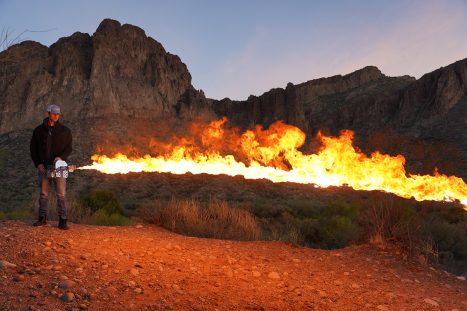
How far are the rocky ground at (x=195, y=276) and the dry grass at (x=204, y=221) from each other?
1.90m

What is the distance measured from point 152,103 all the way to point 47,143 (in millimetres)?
77847

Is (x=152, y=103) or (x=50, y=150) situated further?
(x=152, y=103)

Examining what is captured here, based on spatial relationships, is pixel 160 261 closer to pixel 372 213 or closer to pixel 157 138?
pixel 372 213

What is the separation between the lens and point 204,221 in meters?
13.5

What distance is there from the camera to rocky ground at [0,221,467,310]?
6.61 metres

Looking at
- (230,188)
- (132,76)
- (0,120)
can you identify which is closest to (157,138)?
(132,76)

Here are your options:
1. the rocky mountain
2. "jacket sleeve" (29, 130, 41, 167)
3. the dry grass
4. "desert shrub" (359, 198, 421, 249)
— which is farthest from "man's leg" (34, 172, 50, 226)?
the rocky mountain

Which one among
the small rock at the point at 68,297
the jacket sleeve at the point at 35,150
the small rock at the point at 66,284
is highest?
the jacket sleeve at the point at 35,150

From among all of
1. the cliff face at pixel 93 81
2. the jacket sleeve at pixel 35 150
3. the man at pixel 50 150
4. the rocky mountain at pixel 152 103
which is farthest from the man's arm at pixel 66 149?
the cliff face at pixel 93 81

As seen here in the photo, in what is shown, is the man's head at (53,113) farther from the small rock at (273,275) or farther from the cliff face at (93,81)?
the cliff face at (93,81)

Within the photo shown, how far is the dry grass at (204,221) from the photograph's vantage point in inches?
514

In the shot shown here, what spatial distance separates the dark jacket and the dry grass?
4224 millimetres

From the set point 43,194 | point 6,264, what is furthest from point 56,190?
point 6,264

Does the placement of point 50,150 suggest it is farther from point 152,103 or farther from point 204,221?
point 152,103
